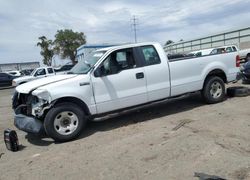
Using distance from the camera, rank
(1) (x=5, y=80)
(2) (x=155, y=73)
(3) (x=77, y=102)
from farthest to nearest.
Answer: 1. (1) (x=5, y=80)
2. (2) (x=155, y=73)
3. (3) (x=77, y=102)

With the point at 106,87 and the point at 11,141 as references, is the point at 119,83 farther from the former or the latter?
the point at 11,141

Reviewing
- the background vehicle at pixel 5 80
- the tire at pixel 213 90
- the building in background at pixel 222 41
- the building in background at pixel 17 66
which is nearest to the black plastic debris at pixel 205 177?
the tire at pixel 213 90

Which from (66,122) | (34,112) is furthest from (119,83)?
(34,112)

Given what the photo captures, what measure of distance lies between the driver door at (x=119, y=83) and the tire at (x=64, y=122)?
1.77ft

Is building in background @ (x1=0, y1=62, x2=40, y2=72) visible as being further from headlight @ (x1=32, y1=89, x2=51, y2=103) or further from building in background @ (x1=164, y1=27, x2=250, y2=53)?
headlight @ (x1=32, y1=89, x2=51, y2=103)

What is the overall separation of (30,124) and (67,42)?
5045 cm

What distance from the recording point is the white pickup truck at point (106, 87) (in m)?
5.88

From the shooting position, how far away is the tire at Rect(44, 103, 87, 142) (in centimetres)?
577

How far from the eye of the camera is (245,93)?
8703 millimetres

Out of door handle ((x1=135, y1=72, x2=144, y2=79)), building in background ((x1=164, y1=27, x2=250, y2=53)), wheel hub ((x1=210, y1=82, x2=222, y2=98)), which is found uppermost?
building in background ((x1=164, y1=27, x2=250, y2=53))

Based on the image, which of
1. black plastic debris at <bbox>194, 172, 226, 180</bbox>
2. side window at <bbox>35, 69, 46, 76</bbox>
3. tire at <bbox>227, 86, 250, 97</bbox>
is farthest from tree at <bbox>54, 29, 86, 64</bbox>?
black plastic debris at <bbox>194, 172, 226, 180</bbox>

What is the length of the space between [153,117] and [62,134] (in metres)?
2.45

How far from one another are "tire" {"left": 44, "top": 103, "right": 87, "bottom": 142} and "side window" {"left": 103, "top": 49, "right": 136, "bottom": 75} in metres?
1.12

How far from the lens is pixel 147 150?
4891 millimetres
